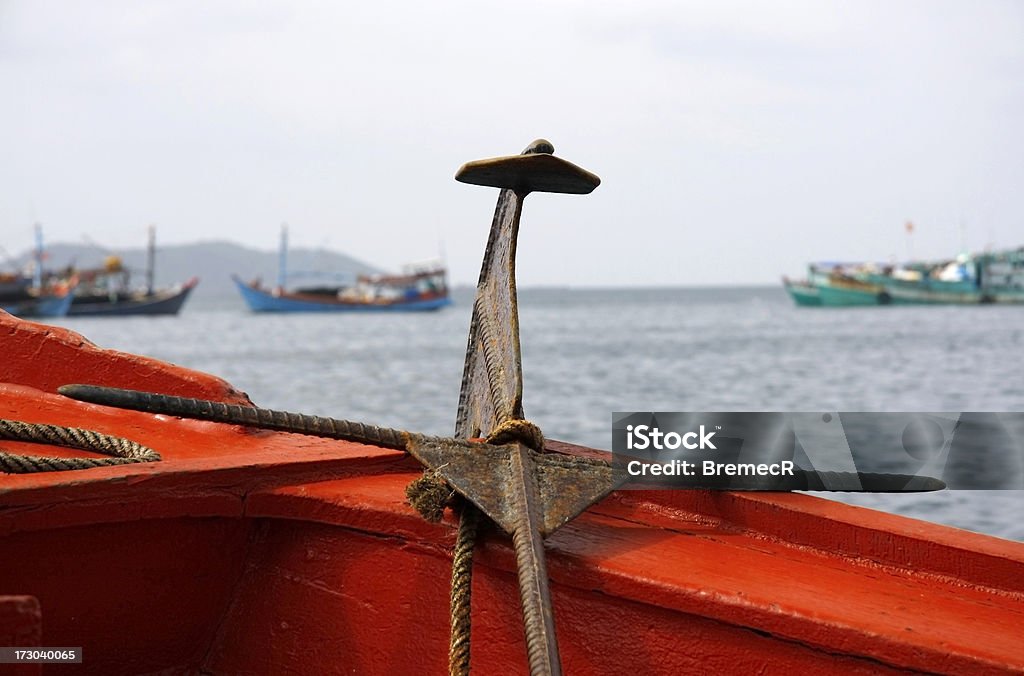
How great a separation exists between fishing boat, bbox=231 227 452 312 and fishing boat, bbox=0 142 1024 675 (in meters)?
62.3

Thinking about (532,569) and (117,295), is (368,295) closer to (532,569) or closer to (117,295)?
(117,295)

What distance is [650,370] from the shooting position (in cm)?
2636

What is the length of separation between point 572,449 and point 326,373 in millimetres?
23249

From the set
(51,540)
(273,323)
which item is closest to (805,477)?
(51,540)

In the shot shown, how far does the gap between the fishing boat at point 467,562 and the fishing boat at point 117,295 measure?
54292mm

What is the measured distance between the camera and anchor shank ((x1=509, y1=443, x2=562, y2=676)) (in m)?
1.39

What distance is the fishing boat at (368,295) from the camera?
210 feet

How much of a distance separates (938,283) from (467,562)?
2645 inches

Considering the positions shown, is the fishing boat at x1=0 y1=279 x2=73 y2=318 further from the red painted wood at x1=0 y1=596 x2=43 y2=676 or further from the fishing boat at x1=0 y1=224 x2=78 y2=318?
the red painted wood at x1=0 y1=596 x2=43 y2=676

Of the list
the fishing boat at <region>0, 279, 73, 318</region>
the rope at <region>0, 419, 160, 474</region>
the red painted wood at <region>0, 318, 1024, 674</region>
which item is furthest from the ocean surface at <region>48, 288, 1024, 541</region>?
the rope at <region>0, 419, 160, 474</region>

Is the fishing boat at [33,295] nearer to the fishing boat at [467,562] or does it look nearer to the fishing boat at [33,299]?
the fishing boat at [33,299]

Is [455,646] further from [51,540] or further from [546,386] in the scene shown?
[546,386]

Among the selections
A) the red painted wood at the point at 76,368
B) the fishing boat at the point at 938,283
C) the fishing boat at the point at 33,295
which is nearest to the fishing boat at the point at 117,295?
the fishing boat at the point at 33,295

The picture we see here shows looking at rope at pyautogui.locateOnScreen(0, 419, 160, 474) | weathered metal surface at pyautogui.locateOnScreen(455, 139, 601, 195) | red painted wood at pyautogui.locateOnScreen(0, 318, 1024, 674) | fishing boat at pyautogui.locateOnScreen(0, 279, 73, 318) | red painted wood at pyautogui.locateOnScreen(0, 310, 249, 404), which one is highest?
weathered metal surface at pyautogui.locateOnScreen(455, 139, 601, 195)
